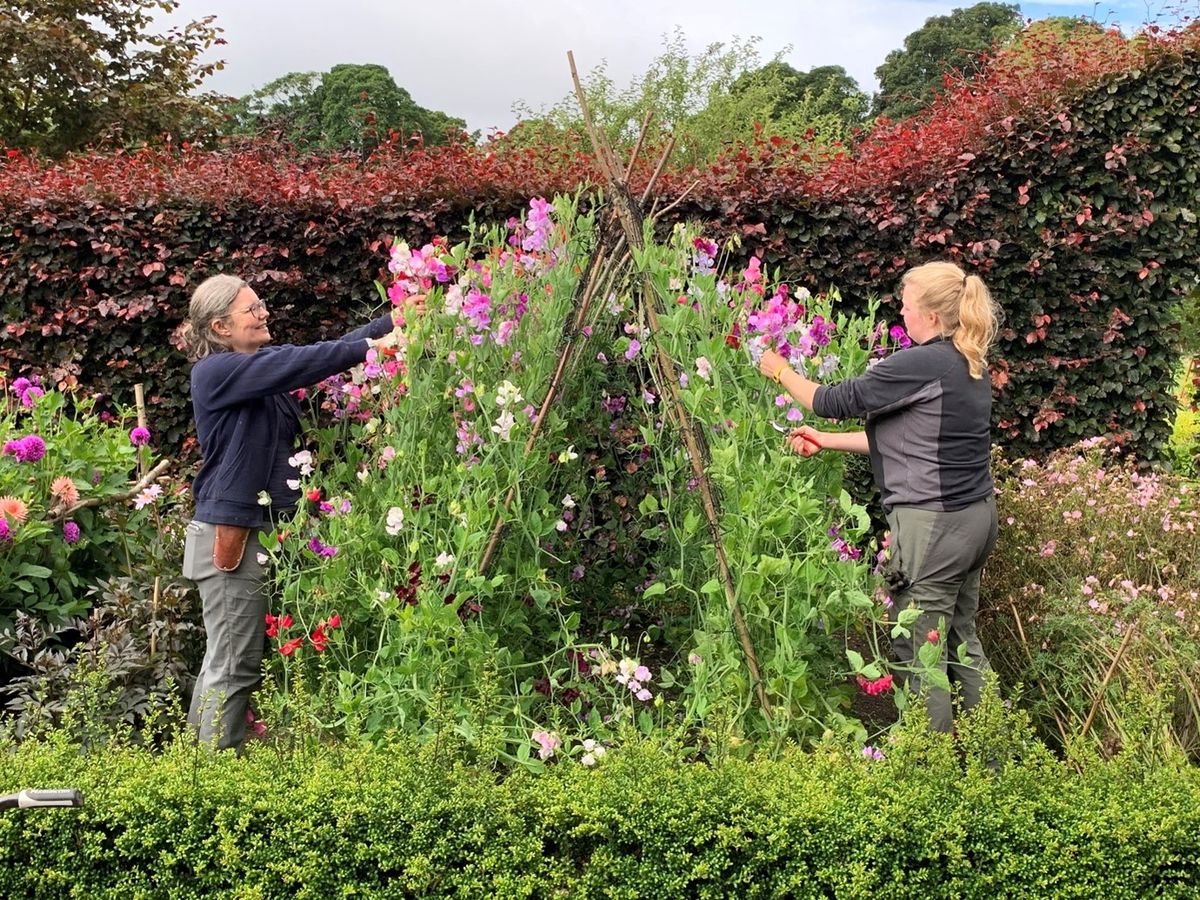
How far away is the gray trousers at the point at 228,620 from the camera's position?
3.12 meters

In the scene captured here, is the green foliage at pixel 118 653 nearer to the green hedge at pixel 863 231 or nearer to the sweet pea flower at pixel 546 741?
the sweet pea flower at pixel 546 741

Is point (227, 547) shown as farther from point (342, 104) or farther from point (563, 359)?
point (342, 104)

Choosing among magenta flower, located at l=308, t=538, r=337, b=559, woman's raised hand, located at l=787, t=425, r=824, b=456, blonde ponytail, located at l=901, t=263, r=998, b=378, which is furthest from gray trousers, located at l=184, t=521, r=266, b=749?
blonde ponytail, located at l=901, t=263, r=998, b=378

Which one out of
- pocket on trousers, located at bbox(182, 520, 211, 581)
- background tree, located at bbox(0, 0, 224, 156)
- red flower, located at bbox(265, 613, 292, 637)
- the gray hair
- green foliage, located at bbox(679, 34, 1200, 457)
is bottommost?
red flower, located at bbox(265, 613, 292, 637)

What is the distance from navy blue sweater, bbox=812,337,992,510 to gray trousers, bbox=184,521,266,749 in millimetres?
1822

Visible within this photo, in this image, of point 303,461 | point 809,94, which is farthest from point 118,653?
point 809,94

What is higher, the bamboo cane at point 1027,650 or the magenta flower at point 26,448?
the magenta flower at point 26,448

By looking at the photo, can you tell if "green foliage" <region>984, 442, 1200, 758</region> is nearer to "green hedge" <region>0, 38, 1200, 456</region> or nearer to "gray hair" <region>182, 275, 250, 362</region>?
"green hedge" <region>0, 38, 1200, 456</region>

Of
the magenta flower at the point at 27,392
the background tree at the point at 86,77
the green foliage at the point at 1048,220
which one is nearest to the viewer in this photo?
the magenta flower at the point at 27,392

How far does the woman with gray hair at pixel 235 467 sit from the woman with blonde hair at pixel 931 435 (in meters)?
1.45

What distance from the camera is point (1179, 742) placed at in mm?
3248

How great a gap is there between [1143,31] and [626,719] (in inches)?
202

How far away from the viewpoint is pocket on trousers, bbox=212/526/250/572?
3.06m

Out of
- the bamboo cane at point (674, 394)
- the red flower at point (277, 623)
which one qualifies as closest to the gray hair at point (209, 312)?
the red flower at point (277, 623)
